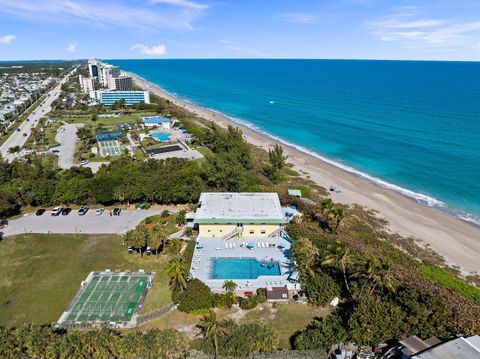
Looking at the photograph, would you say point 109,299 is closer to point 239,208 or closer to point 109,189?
point 239,208

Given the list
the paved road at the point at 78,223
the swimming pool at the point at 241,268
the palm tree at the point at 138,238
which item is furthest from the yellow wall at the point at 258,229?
the paved road at the point at 78,223

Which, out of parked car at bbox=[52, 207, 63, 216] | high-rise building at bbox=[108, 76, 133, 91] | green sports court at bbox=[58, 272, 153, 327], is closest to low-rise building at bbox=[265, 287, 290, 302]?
green sports court at bbox=[58, 272, 153, 327]

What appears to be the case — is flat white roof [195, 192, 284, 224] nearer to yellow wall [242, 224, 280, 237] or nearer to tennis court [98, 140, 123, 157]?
yellow wall [242, 224, 280, 237]

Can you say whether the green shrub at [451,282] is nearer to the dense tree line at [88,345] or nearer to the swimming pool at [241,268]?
the swimming pool at [241,268]

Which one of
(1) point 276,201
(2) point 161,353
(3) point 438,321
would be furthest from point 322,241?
(2) point 161,353

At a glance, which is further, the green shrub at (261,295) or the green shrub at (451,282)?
the green shrub at (451,282)

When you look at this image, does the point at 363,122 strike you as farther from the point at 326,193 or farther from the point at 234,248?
the point at 234,248
